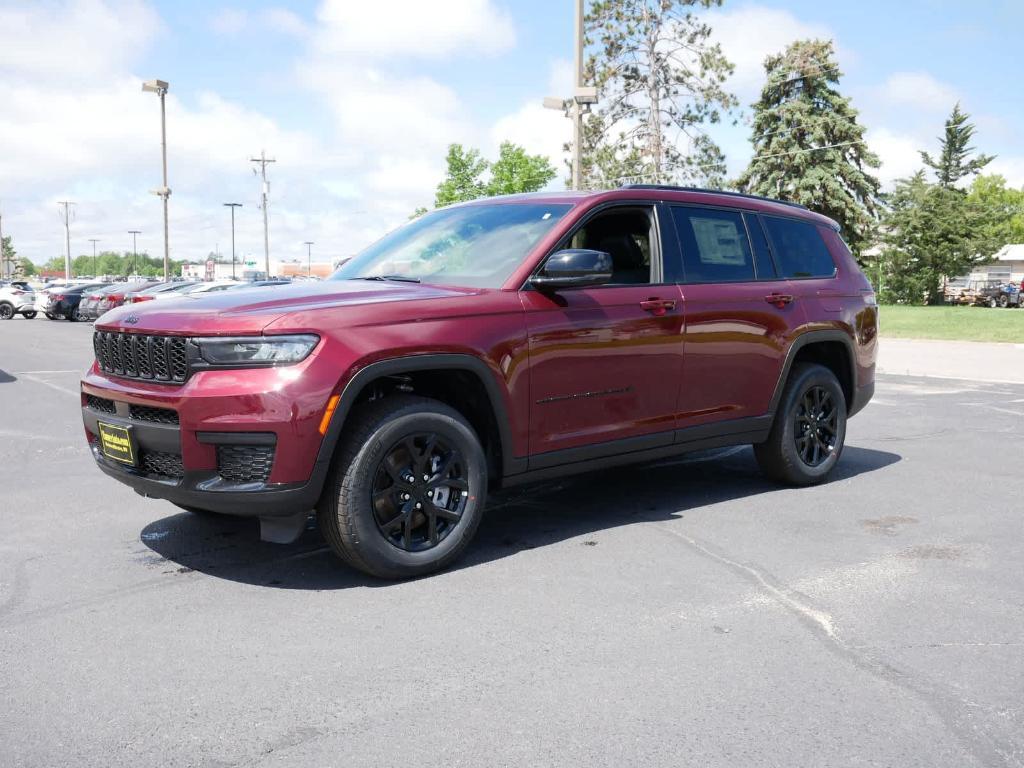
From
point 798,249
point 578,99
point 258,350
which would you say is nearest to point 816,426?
point 798,249

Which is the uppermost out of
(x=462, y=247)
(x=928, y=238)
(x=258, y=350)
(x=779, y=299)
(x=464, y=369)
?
(x=928, y=238)

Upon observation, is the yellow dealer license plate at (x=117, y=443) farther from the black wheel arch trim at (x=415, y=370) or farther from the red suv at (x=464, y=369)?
the black wheel arch trim at (x=415, y=370)

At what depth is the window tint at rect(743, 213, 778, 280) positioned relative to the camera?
6234mm

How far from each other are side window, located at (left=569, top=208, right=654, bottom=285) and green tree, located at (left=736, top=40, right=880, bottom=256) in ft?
149

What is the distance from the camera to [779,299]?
6.20m

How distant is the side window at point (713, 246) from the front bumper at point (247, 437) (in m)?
2.54

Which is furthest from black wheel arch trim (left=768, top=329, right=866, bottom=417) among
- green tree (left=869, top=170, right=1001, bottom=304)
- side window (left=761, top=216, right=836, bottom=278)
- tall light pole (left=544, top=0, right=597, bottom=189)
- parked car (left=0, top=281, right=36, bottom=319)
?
green tree (left=869, top=170, right=1001, bottom=304)

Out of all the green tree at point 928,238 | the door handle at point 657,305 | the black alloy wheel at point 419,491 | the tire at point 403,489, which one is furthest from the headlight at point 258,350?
the green tree at point 928,238

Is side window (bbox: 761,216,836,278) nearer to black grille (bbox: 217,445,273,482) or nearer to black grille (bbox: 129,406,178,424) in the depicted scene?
black grille (bbox: 217,445,273,482)

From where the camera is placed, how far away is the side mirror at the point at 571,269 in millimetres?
4746

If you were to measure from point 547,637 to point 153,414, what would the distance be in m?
2.01

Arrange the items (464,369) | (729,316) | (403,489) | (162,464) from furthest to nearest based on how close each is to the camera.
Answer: (729,316) → (464,369) → (403,489) → (162,464)

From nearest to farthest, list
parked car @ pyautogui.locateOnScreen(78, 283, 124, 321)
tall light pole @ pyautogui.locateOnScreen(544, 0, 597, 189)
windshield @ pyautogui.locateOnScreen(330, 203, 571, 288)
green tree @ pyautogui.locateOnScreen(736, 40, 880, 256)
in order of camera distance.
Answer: windshield @ pyautogui.locateOnScreen(330, 203, 571, 288) → tall light pole @ pyautogui.locateOnScreen(544, 0, 597, 189) → parked car @ pyautogui.locateOnScreen(78, 283, 124, 321) → green tree @ pyautogui.locateOnScreen(736, 40, 880, 256)

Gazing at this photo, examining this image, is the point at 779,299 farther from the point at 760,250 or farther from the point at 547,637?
Result: the point at 547,637
